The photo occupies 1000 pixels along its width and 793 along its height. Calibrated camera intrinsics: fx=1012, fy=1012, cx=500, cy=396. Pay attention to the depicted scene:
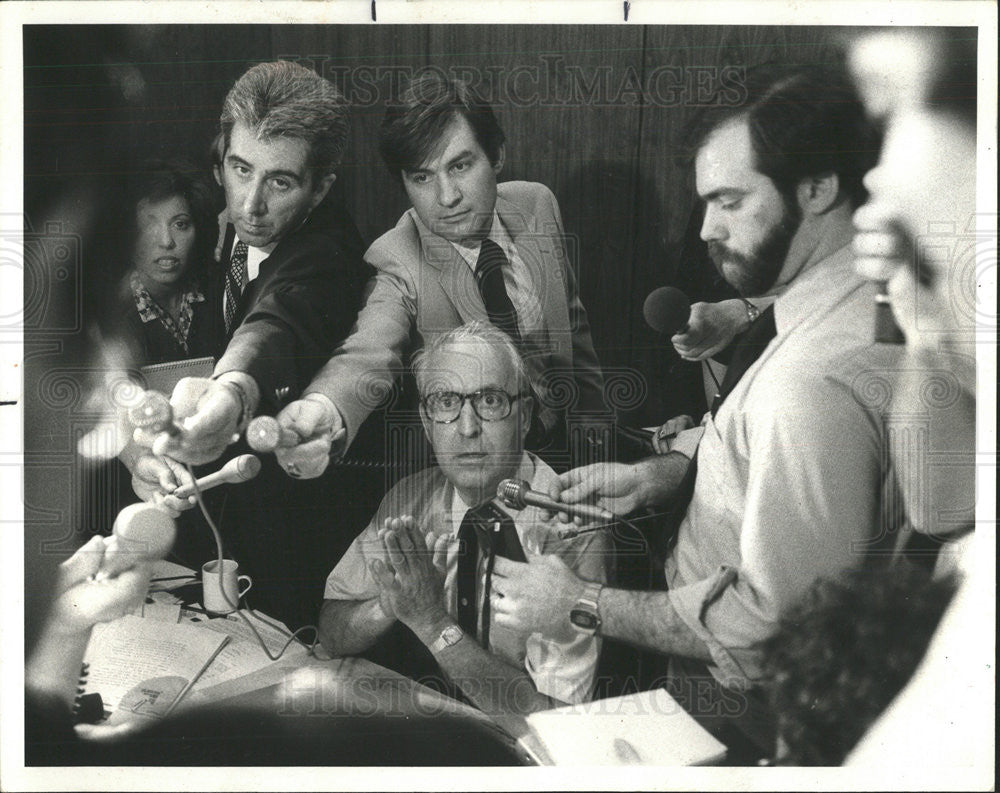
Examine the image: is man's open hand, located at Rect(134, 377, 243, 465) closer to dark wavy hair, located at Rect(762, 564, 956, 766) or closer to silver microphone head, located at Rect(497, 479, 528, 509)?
silver microphone head, located at Rect(497, 479, 528, 509)

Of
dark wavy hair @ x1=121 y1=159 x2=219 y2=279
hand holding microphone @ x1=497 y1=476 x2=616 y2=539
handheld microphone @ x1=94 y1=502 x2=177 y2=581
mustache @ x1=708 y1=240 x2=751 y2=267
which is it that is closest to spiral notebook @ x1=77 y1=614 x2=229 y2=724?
handheld microphone @ x1=94 y1=502 x2=177 y2=581

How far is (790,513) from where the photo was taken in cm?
251

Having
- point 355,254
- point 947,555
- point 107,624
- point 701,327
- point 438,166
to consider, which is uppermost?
point 438,166

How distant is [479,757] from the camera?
2602 millimetres

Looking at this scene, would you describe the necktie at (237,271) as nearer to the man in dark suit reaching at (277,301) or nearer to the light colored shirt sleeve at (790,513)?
the man in dark suit reaching at (277,301)

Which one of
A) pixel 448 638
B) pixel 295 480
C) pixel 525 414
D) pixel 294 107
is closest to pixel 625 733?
pixel 448 638

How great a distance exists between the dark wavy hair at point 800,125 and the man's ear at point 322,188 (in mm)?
912

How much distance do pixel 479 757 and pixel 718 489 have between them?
0.92 meters

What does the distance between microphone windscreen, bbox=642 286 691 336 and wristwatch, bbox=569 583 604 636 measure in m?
0.68

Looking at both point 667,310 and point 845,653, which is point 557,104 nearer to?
point 667,310

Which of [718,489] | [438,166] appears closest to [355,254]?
[438,166]

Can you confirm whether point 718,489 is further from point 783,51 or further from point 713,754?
point 783,51

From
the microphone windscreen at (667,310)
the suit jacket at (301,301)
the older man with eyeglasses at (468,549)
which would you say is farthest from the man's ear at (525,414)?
the suit jacket at (301,301)

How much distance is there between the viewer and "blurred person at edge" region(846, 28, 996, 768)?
257 centimetres
